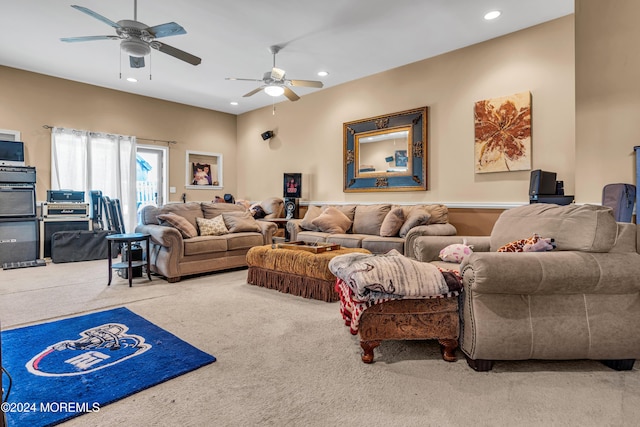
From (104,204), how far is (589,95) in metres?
6.97

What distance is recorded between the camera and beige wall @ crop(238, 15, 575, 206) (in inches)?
153

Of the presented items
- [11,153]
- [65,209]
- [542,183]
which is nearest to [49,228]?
[65,209]

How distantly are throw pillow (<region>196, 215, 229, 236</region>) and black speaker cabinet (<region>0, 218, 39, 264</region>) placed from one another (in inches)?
106

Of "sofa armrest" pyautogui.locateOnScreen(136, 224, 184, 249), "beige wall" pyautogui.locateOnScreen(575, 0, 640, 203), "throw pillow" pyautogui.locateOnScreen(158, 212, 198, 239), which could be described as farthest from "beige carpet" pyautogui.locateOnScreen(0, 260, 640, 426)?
"beige wall" pyautogui.locateOnScreen(575, 0, 640, 203)

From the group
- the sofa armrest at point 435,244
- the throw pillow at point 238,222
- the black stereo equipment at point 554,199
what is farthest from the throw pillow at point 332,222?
the black stereo equipment at point 554,199

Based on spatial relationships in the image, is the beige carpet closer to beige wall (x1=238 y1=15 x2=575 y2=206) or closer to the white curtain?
beige wall (x1=238 y1=15 x2=575 y2=206)

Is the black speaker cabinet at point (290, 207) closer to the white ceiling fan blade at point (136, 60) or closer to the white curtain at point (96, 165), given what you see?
the white curtain at point (96, 165)

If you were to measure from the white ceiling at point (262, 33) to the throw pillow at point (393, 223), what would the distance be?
222 cm

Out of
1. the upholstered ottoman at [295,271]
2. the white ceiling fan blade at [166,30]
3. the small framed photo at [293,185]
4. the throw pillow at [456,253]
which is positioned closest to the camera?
the throw pillow at [456,253]

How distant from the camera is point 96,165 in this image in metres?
6.20

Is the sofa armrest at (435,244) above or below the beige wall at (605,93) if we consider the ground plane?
below

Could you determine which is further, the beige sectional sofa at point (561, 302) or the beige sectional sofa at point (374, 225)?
the beige sectional sofa at point (374, 225)

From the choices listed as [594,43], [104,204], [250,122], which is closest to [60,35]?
[104,204]

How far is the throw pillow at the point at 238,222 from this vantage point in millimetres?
4867
